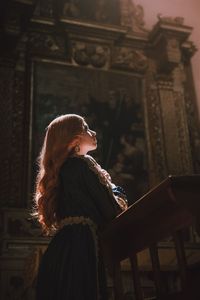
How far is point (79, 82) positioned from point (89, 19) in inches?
47.1

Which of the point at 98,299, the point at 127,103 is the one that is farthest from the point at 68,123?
the point at 127,103

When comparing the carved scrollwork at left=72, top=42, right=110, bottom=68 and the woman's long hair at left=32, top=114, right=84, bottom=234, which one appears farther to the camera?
the carved scrollwork at left=72, top=42, right=110, bottom=68

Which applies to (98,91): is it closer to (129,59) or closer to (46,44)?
(129,59)

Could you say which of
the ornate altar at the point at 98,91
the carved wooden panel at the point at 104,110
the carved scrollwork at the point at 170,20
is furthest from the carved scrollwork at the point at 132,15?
the carved wooden panel at the point at 104,110

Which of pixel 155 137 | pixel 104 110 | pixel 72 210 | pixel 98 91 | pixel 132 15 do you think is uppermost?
pixel 132 15

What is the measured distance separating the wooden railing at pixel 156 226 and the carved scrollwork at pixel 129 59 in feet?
17.2

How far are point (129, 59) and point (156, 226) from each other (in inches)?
226

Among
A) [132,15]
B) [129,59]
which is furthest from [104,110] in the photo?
[132,15]

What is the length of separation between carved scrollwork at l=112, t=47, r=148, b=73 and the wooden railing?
17.2 ft

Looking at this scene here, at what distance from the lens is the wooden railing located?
1.90 m

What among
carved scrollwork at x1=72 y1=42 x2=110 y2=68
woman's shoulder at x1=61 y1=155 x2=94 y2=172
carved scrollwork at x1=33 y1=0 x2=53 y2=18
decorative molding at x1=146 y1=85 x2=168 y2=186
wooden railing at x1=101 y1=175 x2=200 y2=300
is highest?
carved scrollwork at x1=33 y1=0 x2=53 y2=18

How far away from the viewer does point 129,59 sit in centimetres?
761

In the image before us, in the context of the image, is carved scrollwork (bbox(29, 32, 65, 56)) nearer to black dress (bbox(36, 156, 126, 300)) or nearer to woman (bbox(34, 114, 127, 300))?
woman (bbox(34, 114, 127, 300))

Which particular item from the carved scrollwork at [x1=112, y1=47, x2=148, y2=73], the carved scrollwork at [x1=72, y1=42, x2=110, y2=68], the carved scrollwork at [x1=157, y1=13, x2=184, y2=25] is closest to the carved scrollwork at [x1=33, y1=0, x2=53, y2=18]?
the carved scrollwork at [x1=72, y1=42, x2=110, y2=68]
